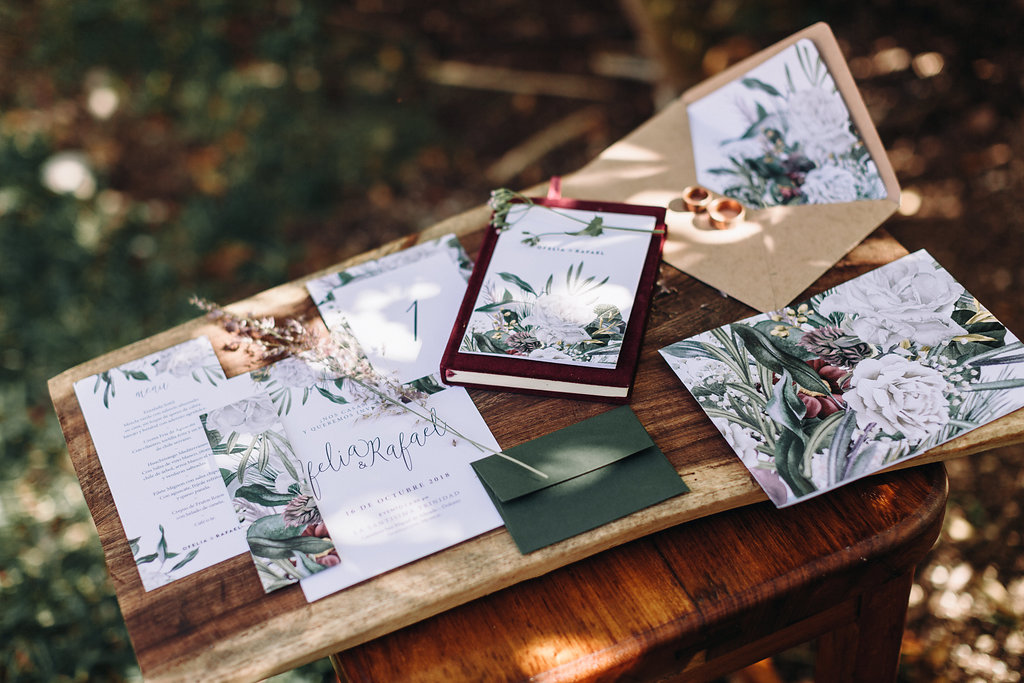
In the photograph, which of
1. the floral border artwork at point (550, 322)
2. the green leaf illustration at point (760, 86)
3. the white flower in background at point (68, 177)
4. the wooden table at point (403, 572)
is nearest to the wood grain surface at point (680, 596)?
the wooden table at point (403, 572)

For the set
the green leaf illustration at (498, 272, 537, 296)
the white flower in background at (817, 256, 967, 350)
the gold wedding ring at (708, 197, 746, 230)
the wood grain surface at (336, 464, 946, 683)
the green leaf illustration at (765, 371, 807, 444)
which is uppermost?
the green leaf illustration at (498, 272, 537, 296)

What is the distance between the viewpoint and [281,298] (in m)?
1.13

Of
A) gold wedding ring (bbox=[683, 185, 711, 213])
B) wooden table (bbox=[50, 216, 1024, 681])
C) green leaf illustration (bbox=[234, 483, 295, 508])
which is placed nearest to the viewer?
wooden table (bbox=[50, 216, 1024, 681])

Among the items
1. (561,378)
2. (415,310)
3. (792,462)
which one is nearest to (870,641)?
(792,462)

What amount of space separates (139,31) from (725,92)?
7.39 ft

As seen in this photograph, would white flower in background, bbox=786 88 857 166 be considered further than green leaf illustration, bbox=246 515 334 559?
Yes

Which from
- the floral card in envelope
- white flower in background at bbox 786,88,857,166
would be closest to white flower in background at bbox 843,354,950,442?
the floral card in envelope

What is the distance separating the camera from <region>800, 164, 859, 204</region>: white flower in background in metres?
1.13

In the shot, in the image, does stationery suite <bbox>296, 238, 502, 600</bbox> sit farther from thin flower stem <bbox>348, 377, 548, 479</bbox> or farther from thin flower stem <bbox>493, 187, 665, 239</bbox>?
thin flower stem <bbox>493, 187, 665, 239</bbox>

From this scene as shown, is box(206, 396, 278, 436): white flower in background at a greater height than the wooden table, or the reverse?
box(206, 396, 278, 436): white flower in background

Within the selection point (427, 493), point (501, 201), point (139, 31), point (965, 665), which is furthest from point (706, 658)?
point (139, 31)

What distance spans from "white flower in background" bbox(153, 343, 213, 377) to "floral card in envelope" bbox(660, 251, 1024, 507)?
2.12 feet

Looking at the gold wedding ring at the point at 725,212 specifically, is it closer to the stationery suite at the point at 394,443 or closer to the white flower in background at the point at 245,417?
the stationery suite at the point at 394,443

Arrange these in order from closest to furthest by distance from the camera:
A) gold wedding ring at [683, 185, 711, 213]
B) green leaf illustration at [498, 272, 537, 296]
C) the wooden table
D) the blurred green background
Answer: the wooden table → green leaf illustration at [498, 272, 537, 296] → gold wedding ring at [683, 185, 711, 213] → the blurred green background
